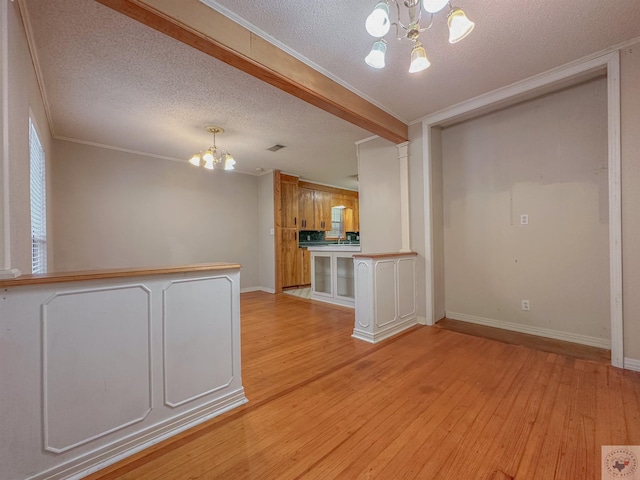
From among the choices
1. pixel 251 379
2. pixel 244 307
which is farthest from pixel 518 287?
pixel 244 307

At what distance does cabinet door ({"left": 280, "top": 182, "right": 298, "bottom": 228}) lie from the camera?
19.1ft

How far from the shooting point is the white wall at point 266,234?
566cm

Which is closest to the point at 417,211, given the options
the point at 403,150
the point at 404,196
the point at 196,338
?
the point at 404,196

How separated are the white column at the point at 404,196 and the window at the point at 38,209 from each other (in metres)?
3.74

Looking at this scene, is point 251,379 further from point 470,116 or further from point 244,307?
point 470,116

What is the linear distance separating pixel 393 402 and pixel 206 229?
452 cm

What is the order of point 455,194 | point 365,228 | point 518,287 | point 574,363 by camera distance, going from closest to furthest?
1. point 574,363
2. point 518,287
3. point 455,194
4. point 365,228

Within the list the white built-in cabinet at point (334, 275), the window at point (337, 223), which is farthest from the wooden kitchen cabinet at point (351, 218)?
the white built-in cabinet at point (334, 275)

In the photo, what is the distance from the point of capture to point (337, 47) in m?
2.06

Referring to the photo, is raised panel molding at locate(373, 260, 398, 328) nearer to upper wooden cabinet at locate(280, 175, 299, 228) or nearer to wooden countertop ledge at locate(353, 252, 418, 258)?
→ wooden countertop ledge at locate(353, 252, 418, 258)

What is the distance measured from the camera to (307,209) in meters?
6.48

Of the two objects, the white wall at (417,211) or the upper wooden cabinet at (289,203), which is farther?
the upper wooden cabinet at (289,203)

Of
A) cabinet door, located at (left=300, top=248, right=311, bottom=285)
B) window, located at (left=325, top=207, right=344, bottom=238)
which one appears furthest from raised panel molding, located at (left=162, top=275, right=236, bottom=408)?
window, located at (left=325, top=207, right=344, bottom=238)

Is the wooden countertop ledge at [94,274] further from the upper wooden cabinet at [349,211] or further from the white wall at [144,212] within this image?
the upper wooden cabinet at [349,211]
